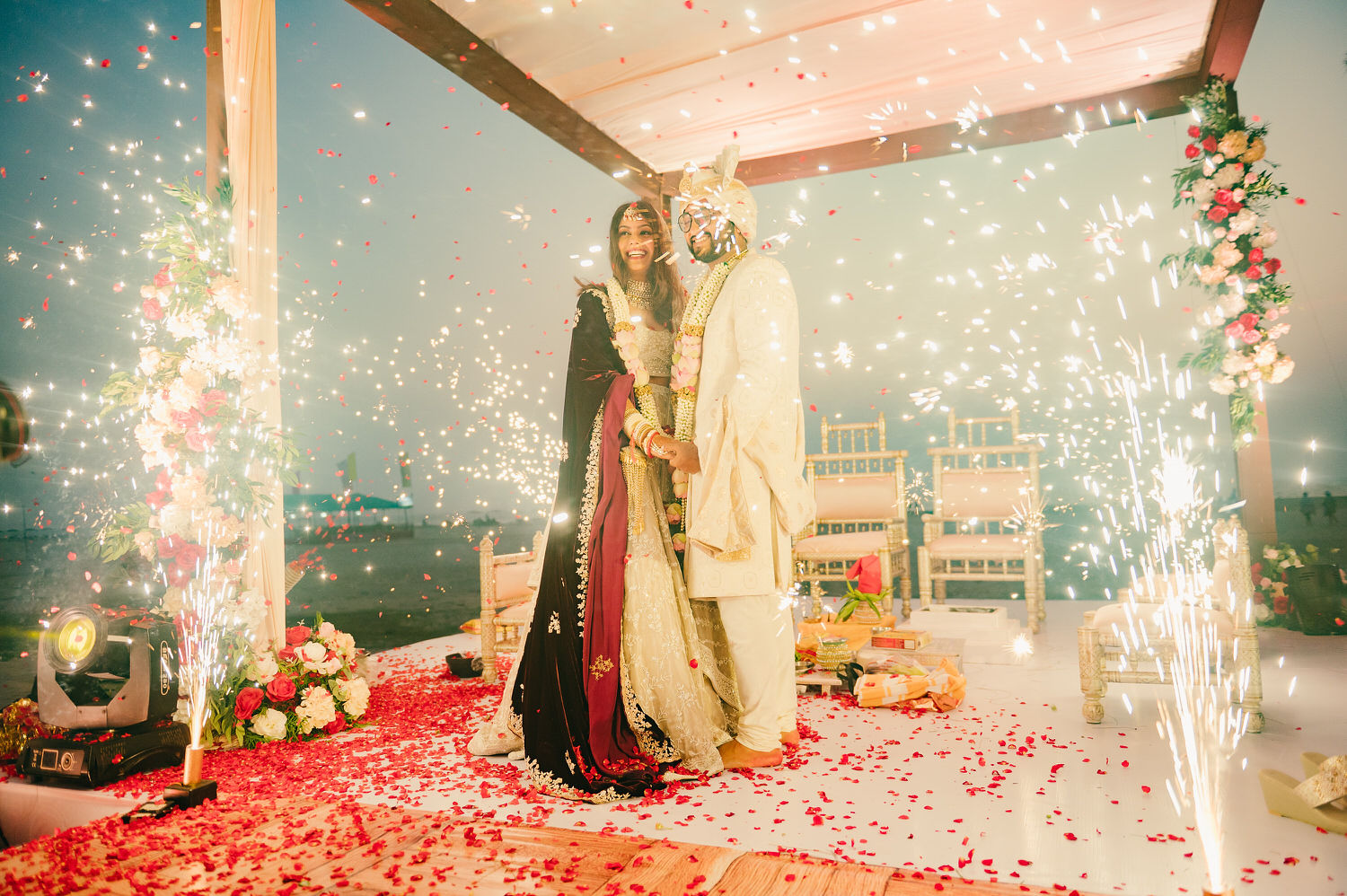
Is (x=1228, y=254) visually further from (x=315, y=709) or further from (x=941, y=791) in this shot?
(x=315, y=709)

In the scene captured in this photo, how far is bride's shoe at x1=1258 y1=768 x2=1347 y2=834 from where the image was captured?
6.50 feet

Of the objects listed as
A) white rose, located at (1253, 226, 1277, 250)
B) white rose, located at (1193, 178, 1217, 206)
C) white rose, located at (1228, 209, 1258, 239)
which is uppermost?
white rose, located at (1193, 178, 1217, 206)

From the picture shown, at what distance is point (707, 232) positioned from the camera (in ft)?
9.48

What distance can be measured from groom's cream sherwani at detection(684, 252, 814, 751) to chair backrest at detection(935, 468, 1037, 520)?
3.95 meters

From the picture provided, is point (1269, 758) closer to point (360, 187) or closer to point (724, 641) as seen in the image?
point (724, 641)

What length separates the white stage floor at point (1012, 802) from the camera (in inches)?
71.9

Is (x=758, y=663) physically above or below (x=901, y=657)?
above

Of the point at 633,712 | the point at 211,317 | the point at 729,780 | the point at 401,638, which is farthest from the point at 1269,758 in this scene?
the point at 401,638

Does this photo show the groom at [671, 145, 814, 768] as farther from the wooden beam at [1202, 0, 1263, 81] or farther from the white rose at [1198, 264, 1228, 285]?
the white rose at [1198, 264, 1228, 285]

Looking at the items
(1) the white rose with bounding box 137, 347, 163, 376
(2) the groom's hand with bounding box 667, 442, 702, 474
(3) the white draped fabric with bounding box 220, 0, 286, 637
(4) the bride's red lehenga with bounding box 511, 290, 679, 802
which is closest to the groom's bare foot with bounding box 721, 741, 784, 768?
(4) the bride's red lehenga with bounding box 511, 290, 679, 802

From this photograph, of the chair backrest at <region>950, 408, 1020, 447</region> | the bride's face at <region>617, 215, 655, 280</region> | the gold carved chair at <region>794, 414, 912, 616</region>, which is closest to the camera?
the bride's face at <region>617, 215, 655, 280</region>

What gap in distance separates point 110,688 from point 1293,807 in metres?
4.09

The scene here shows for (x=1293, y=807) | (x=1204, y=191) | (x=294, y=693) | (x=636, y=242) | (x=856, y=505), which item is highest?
(x=1204, y=191)

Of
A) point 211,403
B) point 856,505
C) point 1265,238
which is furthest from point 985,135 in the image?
point 211,403
